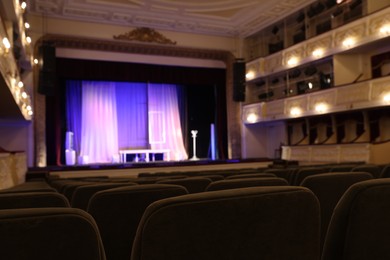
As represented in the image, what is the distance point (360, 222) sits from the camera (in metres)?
1.13

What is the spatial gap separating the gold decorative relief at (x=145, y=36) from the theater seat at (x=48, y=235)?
1395cm

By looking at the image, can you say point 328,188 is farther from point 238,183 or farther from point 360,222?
point 360,222

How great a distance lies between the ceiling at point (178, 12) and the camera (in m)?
12.9

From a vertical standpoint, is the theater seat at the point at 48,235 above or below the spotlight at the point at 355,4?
below

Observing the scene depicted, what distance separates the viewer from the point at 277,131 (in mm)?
16484

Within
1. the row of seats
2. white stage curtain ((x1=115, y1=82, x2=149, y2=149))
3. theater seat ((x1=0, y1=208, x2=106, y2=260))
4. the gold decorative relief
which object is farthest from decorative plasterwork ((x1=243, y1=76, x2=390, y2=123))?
theater seat ((x1=0, y1=208, x2=106, y2=260))

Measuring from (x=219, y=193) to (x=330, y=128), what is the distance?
45.2 ft

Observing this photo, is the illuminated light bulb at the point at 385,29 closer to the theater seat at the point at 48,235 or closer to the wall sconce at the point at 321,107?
the wall sconce at the point at 321,107

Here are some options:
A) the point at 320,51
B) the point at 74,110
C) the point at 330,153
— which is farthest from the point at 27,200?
the point at 74,110

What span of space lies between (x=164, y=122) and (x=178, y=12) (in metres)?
5.13

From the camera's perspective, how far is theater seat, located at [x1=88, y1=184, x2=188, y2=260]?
1631 mm

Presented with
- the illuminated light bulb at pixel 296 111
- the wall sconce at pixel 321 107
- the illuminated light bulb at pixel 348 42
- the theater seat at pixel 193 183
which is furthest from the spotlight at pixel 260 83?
the theater seat at pixel 193 183

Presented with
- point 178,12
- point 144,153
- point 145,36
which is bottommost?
point 144,153

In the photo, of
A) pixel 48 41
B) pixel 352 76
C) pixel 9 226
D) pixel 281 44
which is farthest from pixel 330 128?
pixel 9 226
